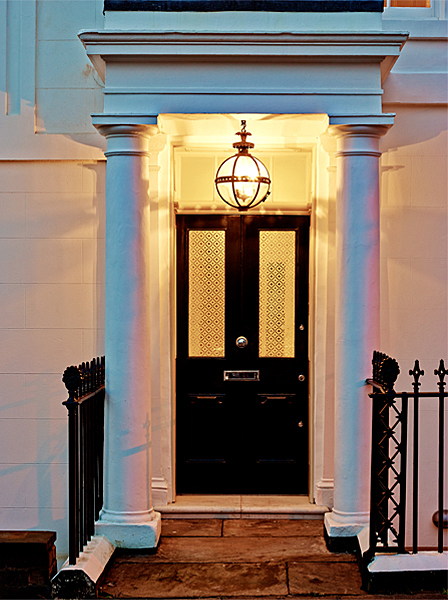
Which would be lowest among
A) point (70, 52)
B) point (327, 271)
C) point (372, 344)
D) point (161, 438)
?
→ point (161, 438)

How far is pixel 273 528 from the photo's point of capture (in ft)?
17.7

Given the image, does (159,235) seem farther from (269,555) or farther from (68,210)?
(269,555)

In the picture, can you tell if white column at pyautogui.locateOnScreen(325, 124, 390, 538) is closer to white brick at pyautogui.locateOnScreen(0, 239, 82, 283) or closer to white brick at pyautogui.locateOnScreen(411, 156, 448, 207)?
white brick at pyautogui.locateOnScreen(411, 156, 448, 207)

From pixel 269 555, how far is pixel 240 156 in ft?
9.93

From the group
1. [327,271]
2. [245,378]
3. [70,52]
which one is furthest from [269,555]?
[70,52]

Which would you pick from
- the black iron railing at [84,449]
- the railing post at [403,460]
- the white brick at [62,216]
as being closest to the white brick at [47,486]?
the black iron railing at [84,449]

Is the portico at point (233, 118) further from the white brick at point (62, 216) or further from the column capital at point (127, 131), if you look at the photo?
the white brick at point (62, 216)

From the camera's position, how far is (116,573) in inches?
181

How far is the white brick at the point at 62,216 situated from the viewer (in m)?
5.72

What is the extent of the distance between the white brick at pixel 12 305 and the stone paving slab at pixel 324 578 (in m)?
3.04

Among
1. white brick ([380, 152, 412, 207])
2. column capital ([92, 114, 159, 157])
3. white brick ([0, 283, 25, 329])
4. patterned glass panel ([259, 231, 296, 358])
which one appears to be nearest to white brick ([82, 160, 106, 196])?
column capital ([92, 114, 159, 157])

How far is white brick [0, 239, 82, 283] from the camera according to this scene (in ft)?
18.8

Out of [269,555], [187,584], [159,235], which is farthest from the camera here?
[159,235]

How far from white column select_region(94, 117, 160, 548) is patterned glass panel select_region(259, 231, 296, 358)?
55.2 inches
